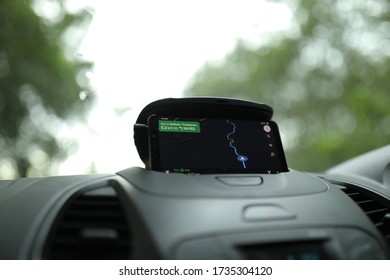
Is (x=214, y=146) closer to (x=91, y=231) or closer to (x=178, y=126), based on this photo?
(x=178, y=126)

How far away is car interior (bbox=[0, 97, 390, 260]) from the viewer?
1.00 meters

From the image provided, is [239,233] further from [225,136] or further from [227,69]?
[227,69]

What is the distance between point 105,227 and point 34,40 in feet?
4.77

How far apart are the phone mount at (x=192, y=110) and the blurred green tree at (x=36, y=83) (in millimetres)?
759

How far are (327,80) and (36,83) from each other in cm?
228

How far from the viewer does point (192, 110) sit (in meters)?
1.37

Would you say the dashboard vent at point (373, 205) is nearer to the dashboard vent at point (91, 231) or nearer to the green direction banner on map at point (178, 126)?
the green direction banner on map at point (178, 126)

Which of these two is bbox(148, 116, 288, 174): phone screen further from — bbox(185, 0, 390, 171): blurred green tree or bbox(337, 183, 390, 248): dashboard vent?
bbox(185, 0, 390, 171): blurred green tree

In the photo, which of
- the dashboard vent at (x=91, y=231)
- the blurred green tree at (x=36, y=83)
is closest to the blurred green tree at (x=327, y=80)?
the blurred green tree at (x=36, y=83)

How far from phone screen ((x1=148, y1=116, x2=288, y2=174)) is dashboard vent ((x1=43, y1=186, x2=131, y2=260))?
0.70 ft

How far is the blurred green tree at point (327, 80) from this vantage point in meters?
3.22

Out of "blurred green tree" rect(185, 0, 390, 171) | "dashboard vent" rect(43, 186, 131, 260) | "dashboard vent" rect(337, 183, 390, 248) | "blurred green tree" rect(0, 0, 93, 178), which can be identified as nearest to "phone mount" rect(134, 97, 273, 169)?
"dashboard vent" rect(43, 186, 131, 260)

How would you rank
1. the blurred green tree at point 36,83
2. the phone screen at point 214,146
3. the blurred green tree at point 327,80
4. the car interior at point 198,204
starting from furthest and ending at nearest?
the blurred green tree at point 327,80, the blurred green tree at point 36,83, the phone screen at point 214,146, the car interior at point 198,204
